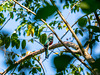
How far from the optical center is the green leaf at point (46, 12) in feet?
0.88

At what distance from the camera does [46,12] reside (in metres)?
0.27

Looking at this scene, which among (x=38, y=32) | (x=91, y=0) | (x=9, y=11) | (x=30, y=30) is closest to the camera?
(x=91, y=0)

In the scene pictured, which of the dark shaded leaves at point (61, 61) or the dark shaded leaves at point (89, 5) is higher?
the dark shaded leaves at point (89, 5)

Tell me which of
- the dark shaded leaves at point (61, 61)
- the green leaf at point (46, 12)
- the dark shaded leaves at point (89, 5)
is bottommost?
the dark shaded leaves at point (61, 61)

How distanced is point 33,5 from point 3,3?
1209mm

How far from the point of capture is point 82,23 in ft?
1.18

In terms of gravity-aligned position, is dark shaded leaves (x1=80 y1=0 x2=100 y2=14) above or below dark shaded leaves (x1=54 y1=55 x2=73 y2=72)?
above

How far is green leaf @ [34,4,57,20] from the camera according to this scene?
0.27m

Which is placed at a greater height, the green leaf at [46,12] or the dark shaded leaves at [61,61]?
the green leaf at [46,12]

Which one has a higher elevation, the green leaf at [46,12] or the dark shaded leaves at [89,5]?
the green leaf at [46,12]

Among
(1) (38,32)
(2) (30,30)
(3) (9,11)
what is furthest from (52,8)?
(3) (9,11)

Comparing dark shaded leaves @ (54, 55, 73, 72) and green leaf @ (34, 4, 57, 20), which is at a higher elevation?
green leaf @ (34, 4, 57, 20)

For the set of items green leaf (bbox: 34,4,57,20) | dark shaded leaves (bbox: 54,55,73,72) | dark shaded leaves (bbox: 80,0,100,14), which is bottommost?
dark shaded leaves (bbox: 54,55,73,72)

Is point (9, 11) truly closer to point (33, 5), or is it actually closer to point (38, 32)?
point (38, 32)
